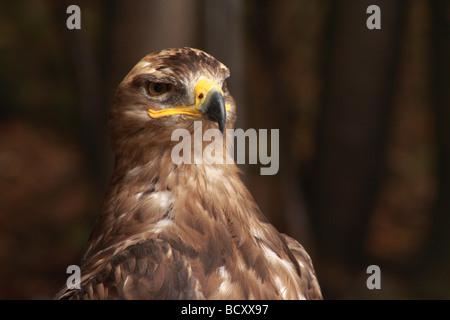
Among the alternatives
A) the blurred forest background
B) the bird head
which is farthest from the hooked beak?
the blurred forest background

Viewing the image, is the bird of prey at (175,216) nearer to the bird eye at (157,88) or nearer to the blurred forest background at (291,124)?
the bird eye at (157,88)

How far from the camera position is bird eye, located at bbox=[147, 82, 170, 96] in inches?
106

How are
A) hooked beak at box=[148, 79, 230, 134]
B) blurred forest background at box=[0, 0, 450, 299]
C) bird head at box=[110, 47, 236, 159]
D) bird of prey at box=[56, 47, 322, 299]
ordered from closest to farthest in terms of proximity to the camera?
bird of prey at box=[56, 47, 322, 299] → hooked beak at box=[148, 79, 230, 134] → bird head at box=[110, 47, 236, 159] → blurred forest background at box=[0, 0, 450, 299]

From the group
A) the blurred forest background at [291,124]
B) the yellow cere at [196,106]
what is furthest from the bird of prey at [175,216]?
the blurred forest background at [291,124]

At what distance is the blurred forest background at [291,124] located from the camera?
16.6 feet

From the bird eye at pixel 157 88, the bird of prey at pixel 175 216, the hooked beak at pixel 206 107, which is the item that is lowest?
the bird of prey at pixel 175 216

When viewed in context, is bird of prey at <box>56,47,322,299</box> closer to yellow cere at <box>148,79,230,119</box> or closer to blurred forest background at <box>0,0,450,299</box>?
yellow cere at <box>148,79,230,119</box>

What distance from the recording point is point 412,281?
6281 millimetres

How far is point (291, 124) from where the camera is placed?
24.0 ft

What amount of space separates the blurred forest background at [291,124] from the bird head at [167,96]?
1.54 metres

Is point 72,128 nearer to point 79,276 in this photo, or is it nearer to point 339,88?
point 339,88

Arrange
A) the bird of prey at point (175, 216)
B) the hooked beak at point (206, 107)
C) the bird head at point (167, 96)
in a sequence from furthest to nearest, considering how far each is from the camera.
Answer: the bird head at point (167, 96), the hooked beak at point (206, 107), the bird of prey at point (175, 216)

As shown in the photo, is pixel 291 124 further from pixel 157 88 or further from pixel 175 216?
pixel 175 216

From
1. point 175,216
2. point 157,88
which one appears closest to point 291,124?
point 157,88
